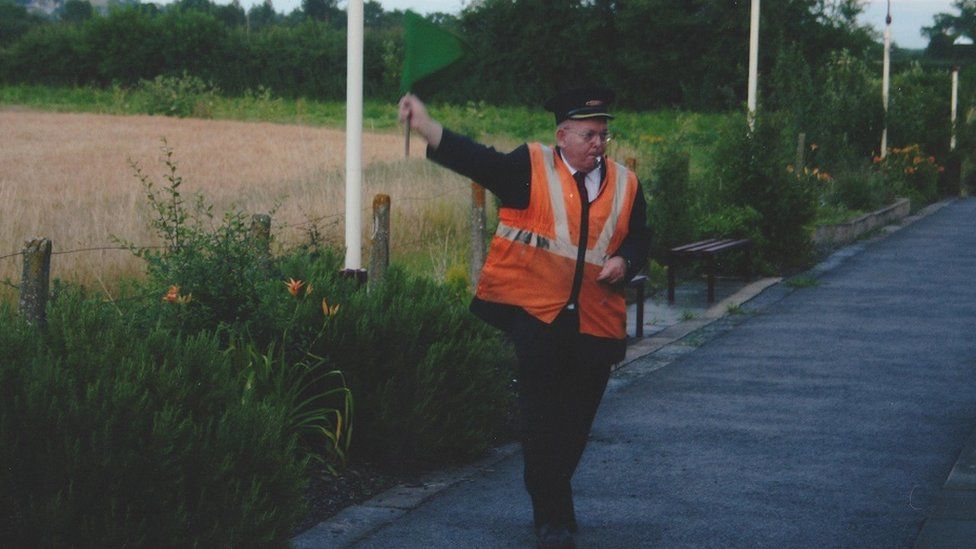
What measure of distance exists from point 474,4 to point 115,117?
66.9 feet

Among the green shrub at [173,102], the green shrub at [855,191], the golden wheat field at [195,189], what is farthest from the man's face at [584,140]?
the green shrub at [173,102]

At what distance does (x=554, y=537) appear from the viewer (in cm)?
561

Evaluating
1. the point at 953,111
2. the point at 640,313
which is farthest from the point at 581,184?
the point at 953,111

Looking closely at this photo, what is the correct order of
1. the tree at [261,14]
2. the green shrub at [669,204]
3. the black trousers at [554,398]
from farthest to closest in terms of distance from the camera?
the tree at [261,14]
the green shrub at [669,204]
the black trousers at [554,398]

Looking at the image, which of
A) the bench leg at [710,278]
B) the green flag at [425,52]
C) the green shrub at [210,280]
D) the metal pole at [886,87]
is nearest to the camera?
the green flag at [425,52]

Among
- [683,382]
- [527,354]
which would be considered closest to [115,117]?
[683,382]

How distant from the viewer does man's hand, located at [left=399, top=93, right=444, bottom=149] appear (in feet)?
16.8

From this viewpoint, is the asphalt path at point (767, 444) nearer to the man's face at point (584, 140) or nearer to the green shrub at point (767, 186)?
the man's face at point (584, 140)

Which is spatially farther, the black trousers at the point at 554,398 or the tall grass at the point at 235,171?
the tall grass at the point at 235,171

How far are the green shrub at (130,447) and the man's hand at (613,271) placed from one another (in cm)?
138

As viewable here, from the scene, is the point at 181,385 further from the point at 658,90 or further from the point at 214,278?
the point at 658,90

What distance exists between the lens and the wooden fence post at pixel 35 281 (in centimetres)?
592

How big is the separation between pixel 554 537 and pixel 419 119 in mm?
1732

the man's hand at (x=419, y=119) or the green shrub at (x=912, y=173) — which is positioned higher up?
the man's hand at (x=419, y=119)
